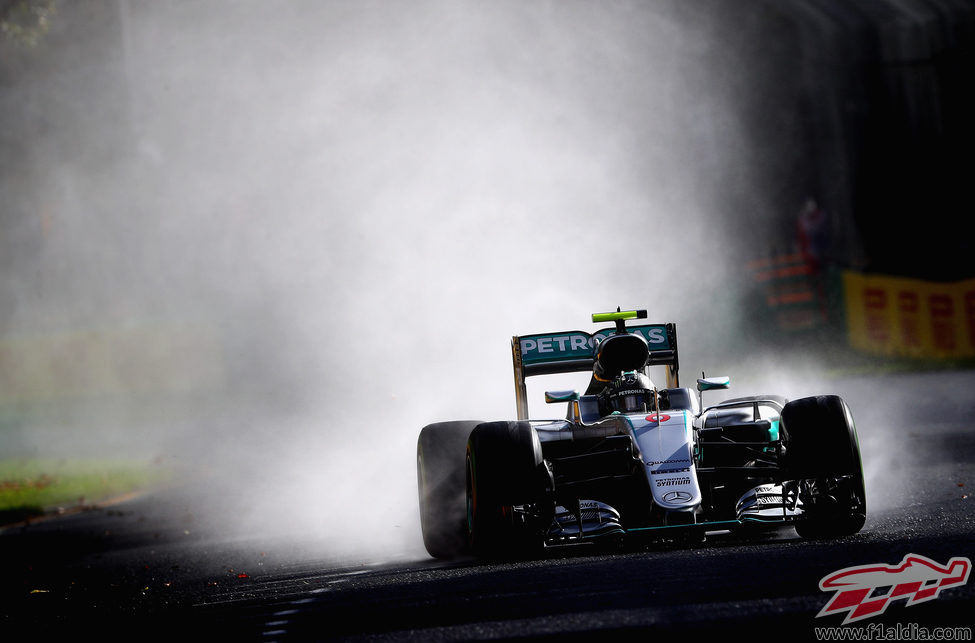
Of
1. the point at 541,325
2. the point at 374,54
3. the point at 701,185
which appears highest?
the point at 374,54

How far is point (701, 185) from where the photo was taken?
27484mm

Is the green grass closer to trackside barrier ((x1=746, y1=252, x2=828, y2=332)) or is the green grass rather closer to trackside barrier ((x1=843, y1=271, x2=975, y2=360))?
trackside barrier ((x1=746, y1=252, x2=828, y2=332))

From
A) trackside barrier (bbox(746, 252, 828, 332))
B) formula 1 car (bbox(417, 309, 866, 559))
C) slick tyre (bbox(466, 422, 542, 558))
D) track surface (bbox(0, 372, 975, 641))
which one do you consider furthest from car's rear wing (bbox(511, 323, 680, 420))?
trackside barrier (bbox(746, 252, 828, 332))

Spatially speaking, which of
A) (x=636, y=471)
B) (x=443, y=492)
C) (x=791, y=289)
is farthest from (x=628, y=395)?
(x=791, y=289)

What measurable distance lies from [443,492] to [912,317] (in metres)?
15.1

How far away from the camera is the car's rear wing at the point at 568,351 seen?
1014 cm

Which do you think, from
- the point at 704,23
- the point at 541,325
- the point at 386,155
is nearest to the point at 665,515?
the point at 541,325

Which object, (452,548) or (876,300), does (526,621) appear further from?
(876,300)

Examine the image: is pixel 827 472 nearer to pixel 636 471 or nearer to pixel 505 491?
pixel 636 471

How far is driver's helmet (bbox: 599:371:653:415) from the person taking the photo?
869 centimetres

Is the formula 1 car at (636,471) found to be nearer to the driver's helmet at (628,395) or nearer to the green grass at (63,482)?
the driver's helmet at (628,395)

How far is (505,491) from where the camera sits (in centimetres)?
732

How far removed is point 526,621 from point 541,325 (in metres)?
12.0

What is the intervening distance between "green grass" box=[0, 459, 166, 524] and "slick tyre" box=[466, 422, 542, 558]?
11.2 meters
